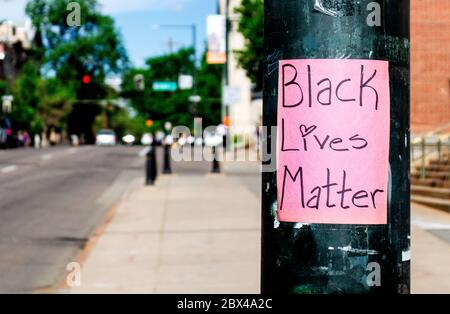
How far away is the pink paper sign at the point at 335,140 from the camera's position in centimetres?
228

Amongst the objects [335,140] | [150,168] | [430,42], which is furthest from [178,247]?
[150,168]

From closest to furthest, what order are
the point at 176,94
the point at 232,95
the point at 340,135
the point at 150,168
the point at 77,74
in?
the point at 340,135 < the point at 150,168 < the point at 232,95 < the point at 77,74 < the point at 176,94

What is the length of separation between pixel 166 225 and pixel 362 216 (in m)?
11.7

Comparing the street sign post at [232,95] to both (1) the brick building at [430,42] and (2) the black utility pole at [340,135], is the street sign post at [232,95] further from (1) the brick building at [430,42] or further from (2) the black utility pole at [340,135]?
(2) the black utility pole at [340,135]

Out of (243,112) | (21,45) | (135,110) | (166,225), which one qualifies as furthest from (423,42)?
(135,110)

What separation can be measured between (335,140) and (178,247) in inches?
358

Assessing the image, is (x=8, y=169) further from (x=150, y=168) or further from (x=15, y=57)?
(x=15, y=57)

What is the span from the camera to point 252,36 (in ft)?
108

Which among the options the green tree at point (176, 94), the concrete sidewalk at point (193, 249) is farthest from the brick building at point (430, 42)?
the green tree at point (176, 94)

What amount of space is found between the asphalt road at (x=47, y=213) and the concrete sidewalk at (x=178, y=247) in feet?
1.65

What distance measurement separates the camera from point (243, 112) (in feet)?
216

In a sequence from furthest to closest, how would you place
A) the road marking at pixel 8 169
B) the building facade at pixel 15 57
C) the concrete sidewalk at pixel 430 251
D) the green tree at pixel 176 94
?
1. the green tree at pixel 176 94
2. the building facade at pixel 15 57
3. the road marking at pixel 8 169
4. the concrete sidewalk at pixel 430 251

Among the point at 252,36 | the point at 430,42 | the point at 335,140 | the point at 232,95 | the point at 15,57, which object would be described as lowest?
the point at 335,140
